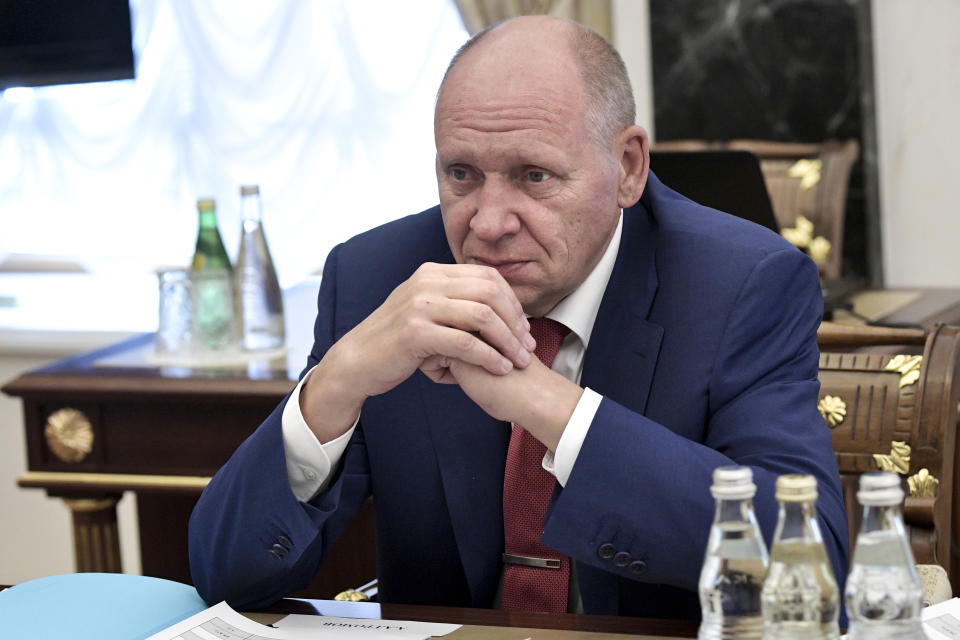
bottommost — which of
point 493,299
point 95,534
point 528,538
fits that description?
point 95,534

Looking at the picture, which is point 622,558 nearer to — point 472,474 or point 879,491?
point 472,474

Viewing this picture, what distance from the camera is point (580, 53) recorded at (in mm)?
1643

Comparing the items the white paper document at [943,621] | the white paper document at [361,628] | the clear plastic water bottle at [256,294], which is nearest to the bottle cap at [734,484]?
the white paper document at [943,621]

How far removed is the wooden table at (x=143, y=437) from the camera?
2.57 meters

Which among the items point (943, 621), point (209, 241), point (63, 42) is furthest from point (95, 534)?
point (63, 42)

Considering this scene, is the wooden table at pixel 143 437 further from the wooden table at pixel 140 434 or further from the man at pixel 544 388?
the man at pixel 544 388

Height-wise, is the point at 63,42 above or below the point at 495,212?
A: above

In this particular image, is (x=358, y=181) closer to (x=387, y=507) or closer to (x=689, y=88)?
(x=689, y=88)

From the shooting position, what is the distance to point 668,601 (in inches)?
65.1

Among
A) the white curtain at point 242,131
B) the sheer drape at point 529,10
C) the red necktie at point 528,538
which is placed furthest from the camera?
the white curtain at point 242,131

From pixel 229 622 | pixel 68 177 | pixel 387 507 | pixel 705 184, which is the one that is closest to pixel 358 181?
pixel 68 177

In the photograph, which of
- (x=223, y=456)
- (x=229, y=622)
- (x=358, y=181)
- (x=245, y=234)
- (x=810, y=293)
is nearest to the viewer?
(x=229, y=622)

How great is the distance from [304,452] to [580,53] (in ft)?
2.01

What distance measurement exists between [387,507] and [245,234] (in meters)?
1.15
